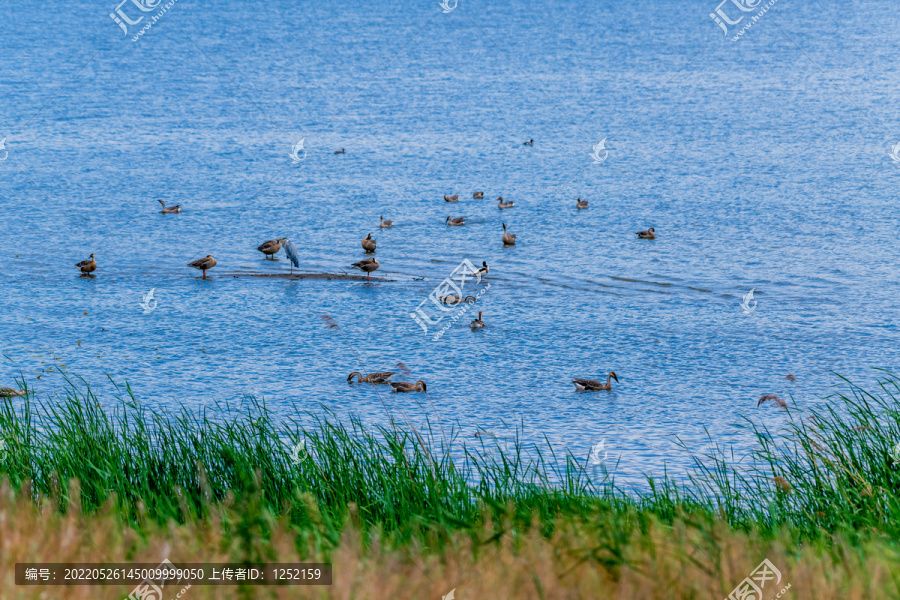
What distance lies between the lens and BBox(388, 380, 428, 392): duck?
12.1m

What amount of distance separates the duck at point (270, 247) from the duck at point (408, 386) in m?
7.51

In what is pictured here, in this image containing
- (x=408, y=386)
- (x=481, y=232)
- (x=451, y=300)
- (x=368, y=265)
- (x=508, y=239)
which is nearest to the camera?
(x=408, y=386)

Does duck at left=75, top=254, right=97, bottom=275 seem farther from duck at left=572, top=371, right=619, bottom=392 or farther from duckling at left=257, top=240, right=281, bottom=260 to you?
duck at left=572, top=371, right=619, bottom=392

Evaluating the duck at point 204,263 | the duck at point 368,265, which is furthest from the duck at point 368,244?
the duck at point 204,263

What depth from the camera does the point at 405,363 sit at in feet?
43.9

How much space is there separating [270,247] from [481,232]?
4810 mm

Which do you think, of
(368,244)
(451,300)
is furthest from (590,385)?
(368,244)

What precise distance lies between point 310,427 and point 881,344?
327 inches

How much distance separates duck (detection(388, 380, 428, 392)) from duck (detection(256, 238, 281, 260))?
7.51 metres

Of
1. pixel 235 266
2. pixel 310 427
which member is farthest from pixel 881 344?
pixel 235 266

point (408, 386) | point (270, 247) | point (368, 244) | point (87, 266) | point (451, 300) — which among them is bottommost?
point (408, 386)

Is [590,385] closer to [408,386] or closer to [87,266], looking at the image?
[408,386]

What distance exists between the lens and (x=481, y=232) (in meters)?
21.2

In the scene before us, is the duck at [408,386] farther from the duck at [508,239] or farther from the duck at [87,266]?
the duck at [87,266]
